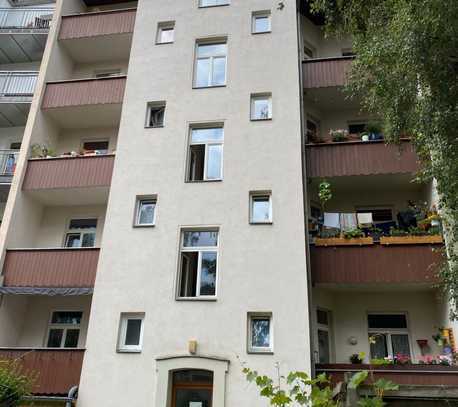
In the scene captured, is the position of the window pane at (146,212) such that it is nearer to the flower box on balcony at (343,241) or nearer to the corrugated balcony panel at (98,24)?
the flower box on balcony at (343,241)

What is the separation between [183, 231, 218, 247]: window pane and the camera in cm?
1163

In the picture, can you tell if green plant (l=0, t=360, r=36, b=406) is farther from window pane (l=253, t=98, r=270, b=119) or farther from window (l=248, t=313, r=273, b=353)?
window pane (l=253, t=98, r=270, b=119)

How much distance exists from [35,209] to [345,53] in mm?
11268

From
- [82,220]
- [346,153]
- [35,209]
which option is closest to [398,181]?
[346,153]

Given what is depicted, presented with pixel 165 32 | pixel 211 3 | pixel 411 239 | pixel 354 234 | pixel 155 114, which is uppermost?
pixel 211 3

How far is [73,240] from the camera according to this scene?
14.0m

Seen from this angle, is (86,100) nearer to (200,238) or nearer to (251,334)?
(200,238)

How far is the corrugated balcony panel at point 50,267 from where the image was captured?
11922mm

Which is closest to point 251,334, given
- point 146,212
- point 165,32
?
point 146,212

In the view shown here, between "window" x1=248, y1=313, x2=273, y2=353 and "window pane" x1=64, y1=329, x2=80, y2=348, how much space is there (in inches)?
202

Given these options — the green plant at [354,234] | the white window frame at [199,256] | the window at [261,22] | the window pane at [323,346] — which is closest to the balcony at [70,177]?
the white window frame at [199,256]

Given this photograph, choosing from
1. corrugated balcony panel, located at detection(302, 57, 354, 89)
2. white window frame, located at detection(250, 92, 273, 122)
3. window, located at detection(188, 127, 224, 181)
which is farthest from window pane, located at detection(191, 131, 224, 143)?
corrugated balcony panel, located at detection(302, 57, 354, 89)

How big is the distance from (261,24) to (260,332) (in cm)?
939

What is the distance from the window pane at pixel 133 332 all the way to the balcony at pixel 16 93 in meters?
8.57
